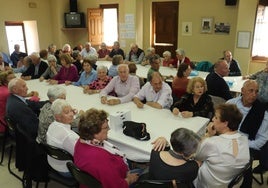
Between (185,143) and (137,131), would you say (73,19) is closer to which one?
(137,131)

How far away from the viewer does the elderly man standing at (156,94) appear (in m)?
3.09

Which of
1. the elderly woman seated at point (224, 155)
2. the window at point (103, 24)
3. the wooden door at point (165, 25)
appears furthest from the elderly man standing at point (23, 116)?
the window at point (103, 24)

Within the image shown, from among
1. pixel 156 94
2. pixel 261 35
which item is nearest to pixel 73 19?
pixel 261 35

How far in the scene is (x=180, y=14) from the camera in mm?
7371

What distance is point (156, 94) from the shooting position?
10.6ft

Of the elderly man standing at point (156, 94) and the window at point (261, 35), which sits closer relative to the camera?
the elderly man standing at point (156, 94)

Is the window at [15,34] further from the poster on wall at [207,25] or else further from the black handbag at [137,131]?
the black handbag at [137,131]

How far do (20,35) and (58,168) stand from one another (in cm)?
777

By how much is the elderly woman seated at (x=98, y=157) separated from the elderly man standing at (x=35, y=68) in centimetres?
349

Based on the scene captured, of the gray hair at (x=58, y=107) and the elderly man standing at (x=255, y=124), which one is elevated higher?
the gray hair at (x=58, y=107)

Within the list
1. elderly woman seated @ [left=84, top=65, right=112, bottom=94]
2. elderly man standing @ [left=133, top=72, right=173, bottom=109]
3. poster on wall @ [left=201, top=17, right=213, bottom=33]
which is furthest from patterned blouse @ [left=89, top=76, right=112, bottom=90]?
poster on wall @ [left=201, top=17, right=213, bottom=33]

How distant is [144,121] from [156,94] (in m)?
0.69

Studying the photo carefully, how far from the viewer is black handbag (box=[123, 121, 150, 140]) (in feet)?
7.32

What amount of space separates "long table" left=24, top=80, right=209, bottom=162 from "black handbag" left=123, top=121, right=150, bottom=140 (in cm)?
4
